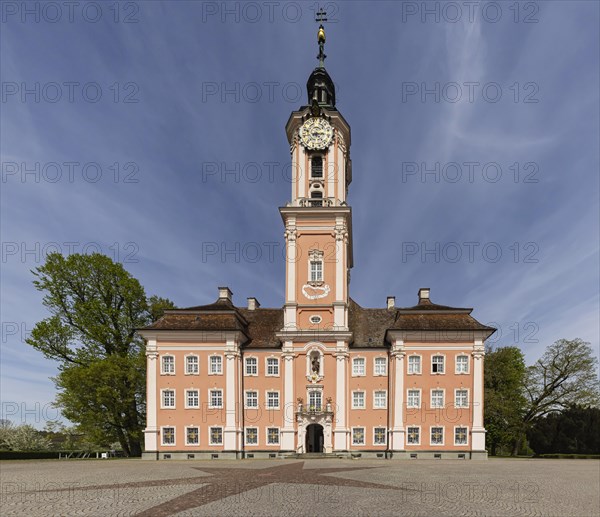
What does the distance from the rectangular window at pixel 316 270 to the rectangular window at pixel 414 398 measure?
11517 mm

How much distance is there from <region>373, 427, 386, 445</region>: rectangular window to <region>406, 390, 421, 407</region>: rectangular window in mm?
2897

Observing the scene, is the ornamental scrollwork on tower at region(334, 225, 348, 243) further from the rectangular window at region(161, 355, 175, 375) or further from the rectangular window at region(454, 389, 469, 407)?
the rectangular window at region(161, 355, 175, 375)

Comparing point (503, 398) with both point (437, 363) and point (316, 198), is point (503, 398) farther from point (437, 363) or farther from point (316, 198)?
point (316, 198)

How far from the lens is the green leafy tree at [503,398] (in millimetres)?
43594

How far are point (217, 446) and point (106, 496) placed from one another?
2311 cm

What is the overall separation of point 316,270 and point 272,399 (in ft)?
36.2

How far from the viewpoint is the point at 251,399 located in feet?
121

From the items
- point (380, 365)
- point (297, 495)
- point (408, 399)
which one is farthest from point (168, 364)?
point (297, 495)

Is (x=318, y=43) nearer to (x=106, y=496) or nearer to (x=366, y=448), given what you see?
(x=366, y=448)

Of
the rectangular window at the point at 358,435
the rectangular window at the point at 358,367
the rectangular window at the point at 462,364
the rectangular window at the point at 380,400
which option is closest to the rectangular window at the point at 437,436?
the rectangular window at the point at 380,400

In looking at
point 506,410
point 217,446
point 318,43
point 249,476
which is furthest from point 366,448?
point 318,43

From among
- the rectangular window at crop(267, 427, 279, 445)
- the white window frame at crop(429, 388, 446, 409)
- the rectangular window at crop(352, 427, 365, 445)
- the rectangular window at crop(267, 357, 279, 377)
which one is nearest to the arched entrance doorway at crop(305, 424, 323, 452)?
the rectangular window at crop(267, 427, 279, 445)

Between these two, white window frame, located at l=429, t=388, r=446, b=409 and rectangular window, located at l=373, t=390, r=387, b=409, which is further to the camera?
rectangular window, located at l=373, t=390, r=387, b=409

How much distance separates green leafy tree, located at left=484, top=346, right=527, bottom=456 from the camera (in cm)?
4359
